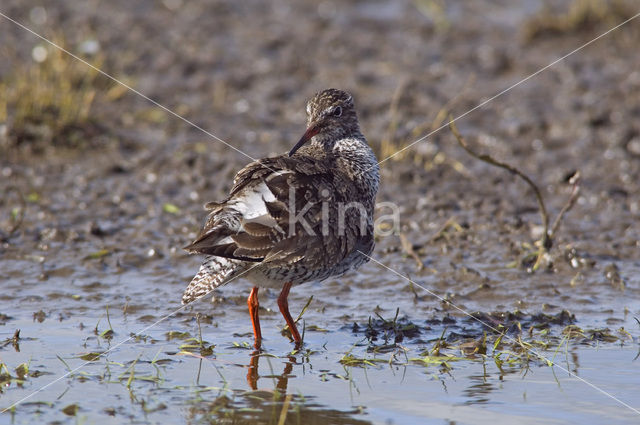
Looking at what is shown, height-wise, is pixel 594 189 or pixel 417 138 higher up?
pixel 417 138

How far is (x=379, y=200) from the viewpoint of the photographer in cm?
884

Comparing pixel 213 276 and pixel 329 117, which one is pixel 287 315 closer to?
pixel 213 276

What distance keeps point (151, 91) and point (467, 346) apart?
21.2ft

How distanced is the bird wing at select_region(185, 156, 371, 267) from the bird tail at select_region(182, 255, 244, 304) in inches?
8.5

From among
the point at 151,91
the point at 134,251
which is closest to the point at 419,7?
the point at 151,91

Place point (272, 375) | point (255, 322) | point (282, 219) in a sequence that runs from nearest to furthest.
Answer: point (272, 375)
point (282, 219)
point (255, 322)

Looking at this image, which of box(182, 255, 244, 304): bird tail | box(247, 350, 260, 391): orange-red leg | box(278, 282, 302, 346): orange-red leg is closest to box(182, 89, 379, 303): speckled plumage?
box(182, 255, 244, 304): bird tail

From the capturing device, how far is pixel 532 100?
11.2 meters

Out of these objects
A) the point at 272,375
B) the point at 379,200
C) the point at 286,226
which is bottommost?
the point at 272,375

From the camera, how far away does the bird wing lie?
561cm

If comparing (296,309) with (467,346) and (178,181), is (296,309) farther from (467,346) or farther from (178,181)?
(178,181)

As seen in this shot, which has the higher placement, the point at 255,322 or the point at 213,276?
the point at 213,276

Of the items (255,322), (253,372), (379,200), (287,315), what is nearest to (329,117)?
(287,315)

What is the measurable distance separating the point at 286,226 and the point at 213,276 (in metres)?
0.55
